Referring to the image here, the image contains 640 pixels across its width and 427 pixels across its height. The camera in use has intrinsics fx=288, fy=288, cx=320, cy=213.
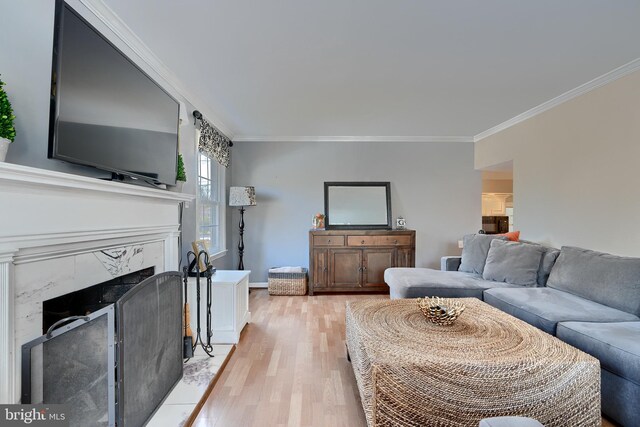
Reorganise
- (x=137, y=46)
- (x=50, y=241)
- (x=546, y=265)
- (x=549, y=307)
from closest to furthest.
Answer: (x=50, y=241)
(x=137, y=46)
(x=549, y=307)
(x=546, y=265)

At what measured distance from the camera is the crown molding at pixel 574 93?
2.32m

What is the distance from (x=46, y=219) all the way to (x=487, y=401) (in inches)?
78.6

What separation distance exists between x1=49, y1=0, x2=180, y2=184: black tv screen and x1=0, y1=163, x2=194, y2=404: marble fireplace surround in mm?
162

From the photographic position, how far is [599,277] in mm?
2211

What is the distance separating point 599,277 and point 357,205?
9.26 feet

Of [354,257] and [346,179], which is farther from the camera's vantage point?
[346,179]

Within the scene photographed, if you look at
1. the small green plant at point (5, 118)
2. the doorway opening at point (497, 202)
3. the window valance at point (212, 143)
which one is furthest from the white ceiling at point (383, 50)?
the doorway opening at point (497, 202)

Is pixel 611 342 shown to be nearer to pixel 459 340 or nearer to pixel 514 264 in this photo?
pixel 459 340

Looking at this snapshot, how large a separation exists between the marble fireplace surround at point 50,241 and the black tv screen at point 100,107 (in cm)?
16

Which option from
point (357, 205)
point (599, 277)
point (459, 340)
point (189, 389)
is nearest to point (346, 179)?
point (357, 205)

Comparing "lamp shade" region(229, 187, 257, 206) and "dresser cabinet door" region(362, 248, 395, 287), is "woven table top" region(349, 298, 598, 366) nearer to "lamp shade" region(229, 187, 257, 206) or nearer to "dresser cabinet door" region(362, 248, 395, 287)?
"dresser cabinet door" region(362, 248, 395, 287)

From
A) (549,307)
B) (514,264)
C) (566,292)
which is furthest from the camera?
(514,264)

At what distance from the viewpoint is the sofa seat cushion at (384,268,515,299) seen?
2.78 meters

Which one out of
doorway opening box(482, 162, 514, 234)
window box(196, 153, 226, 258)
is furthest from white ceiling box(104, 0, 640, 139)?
doorway opening box(482, 162, 514, 234)
